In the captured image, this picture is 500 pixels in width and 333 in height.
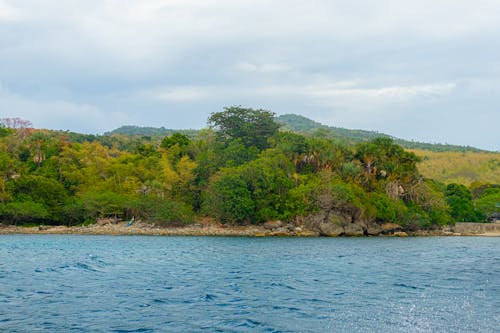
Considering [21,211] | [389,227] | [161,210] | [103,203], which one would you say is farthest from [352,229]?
[21,211]

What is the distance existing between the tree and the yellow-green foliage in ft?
221

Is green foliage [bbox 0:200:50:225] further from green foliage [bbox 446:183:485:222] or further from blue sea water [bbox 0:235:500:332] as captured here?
green foliage [bbox 446:183:485:222]

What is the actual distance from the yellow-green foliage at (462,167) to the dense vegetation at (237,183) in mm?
49279

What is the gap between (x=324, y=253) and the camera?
4378 centimetres

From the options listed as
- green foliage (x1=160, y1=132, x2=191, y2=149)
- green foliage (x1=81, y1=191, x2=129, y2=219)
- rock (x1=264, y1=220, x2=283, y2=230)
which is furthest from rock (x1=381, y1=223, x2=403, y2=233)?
green foliage (x1=160, y1=132, x2=191, y2=149)

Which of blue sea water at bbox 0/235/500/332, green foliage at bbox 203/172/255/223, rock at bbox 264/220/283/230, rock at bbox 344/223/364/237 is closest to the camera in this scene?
blue sea water at bbox 0/235/500/332

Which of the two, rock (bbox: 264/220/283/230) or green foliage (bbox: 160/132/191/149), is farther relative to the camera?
green foliage (bbox: 160/132/191/149)

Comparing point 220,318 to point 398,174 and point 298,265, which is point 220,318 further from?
point 398,174

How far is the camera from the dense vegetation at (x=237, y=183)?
72.6 metres

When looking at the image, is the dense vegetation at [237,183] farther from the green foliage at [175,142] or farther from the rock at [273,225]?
the green foliage at [175,142]

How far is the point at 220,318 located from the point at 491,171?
469 ft

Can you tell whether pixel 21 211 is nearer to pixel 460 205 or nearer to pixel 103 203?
pixel 103 203

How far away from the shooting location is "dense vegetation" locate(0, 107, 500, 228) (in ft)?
238

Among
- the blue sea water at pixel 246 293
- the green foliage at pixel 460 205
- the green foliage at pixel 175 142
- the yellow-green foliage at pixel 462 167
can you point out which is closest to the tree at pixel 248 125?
the green foliage at pixel 175 142
